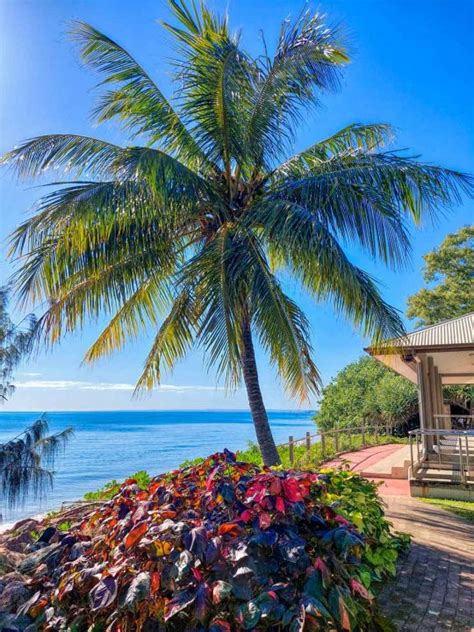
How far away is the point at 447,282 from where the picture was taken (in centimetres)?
2375

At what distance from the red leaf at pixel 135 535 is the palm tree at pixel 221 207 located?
3344mm

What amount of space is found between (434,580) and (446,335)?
6197 millimetres

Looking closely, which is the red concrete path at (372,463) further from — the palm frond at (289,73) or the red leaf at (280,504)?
the palm frond at (289,73)

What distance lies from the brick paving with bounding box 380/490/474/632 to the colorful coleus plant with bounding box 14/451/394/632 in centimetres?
Result: 98

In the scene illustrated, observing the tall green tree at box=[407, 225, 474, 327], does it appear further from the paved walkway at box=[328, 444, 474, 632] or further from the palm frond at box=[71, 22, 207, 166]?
the palm frond at box=[71, 22, 207, 166]

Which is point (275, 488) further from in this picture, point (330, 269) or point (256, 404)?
point (256, 404)

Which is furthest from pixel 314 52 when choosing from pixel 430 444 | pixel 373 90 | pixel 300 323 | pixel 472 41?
pixel 430 444

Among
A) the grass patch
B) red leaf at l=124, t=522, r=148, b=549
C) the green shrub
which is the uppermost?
red leaf at l=124, t=522, r=148, b=549

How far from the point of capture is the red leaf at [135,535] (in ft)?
8.44

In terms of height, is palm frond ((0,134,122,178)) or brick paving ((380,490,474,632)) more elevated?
palm frond ((0,134,122,178))

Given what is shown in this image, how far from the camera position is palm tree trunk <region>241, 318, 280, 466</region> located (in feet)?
22.2

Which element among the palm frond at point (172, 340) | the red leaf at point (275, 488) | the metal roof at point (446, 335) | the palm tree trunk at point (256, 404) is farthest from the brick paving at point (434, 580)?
the palm frond at point (172, 340)

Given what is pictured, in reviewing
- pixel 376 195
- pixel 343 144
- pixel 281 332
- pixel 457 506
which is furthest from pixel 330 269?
pixel 457 506

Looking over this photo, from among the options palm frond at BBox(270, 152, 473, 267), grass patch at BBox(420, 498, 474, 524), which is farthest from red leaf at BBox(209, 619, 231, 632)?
grass patch at BBox(420, 498, 474, 524)
